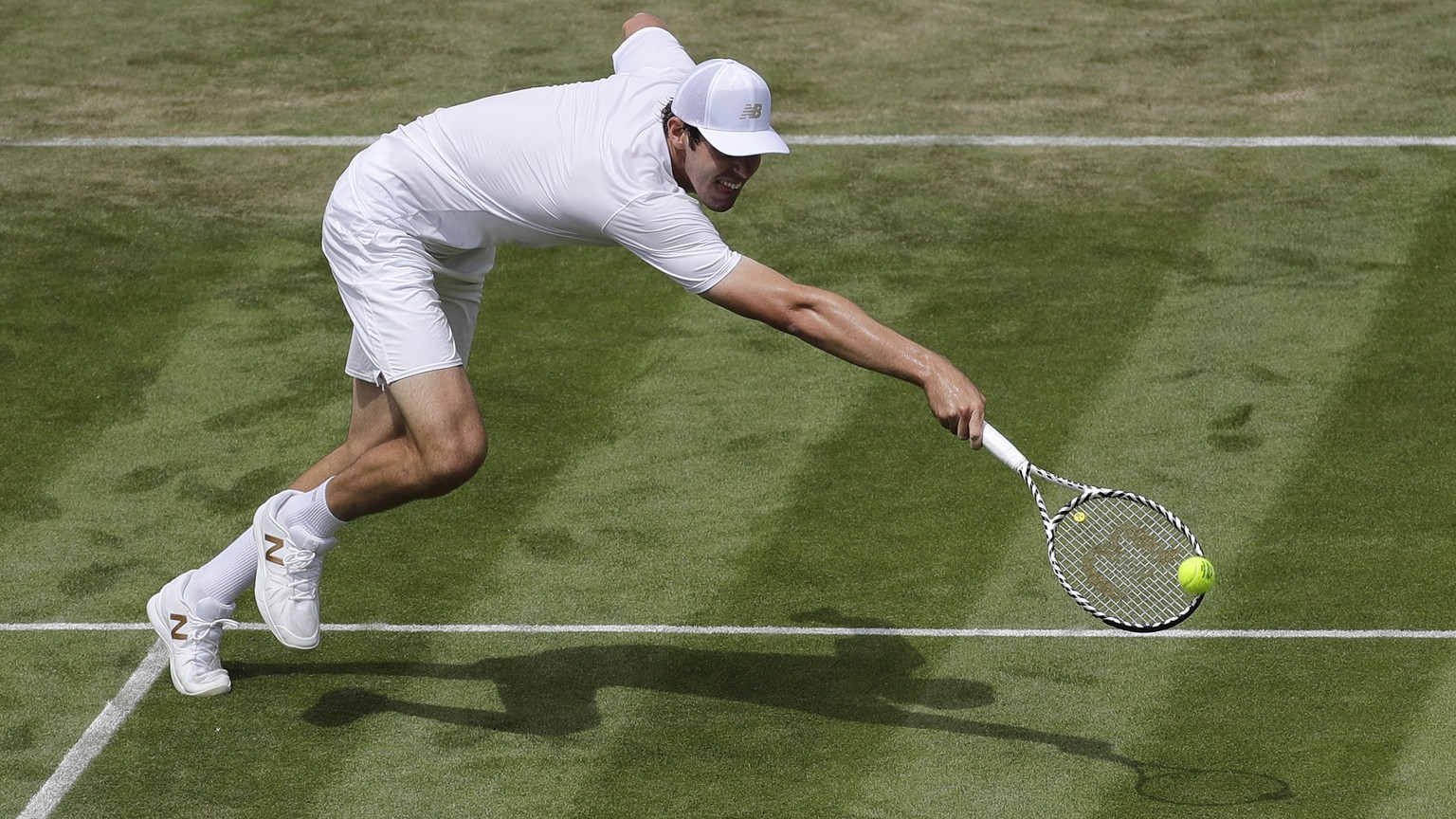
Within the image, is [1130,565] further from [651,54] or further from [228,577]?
[228,577]

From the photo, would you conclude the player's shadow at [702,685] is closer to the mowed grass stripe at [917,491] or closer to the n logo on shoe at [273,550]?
the mowed grass stripe at [917,491]

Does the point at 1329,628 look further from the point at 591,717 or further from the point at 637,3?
the point at 637,3

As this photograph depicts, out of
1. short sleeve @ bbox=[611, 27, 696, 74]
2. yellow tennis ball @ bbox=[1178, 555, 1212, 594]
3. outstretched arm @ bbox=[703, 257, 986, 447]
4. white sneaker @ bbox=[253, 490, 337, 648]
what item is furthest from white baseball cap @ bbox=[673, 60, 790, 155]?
white sneaker @ bbox=[253, 490, 337, 648]

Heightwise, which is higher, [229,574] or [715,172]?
[715,172]

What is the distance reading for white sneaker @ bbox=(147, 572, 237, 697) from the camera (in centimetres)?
689

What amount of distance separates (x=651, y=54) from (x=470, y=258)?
0.91m

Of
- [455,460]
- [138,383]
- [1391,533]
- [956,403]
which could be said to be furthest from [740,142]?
[138,383]

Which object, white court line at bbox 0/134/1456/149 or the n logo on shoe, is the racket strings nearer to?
the n logo on shoe

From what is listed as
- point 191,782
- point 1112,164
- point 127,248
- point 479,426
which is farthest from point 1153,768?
point 127,248

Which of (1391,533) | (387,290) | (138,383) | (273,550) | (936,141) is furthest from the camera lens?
(936,141)

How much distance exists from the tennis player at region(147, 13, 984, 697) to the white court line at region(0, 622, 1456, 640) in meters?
0.56

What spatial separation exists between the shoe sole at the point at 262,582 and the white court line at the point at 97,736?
56 cm

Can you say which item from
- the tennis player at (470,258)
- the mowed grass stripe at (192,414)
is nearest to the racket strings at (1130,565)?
the tennis player at (470,258)

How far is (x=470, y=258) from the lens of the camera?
688 cm
